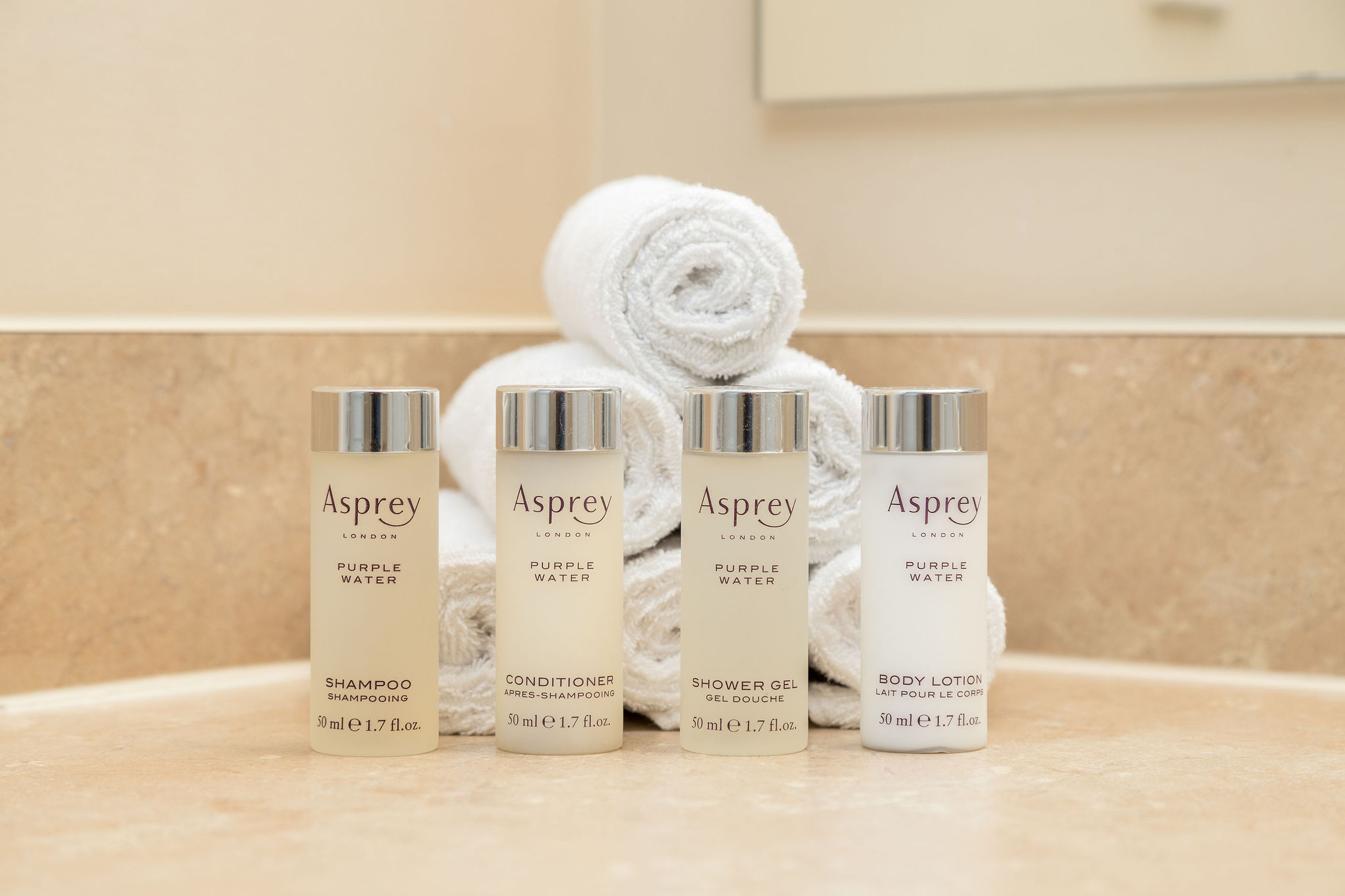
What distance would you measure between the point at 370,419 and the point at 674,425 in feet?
0.61

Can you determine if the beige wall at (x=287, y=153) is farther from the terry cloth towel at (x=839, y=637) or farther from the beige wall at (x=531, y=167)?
the terry cloth towel at (x=839, y=637)

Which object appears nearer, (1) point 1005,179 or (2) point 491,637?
(2) point 491,637

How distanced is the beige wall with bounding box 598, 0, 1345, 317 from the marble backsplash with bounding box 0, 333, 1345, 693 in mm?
52

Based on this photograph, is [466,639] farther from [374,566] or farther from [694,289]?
[694,289]

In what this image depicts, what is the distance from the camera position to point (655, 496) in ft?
2.88

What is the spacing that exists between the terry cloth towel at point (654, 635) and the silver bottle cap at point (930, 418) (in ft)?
0.51

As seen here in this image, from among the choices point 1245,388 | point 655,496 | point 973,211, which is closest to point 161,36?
point 655,496

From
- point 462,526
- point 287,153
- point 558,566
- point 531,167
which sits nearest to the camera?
point 558,566

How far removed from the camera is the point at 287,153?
41.8 inches

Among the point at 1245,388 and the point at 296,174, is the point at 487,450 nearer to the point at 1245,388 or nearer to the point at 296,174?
the point at 296,174

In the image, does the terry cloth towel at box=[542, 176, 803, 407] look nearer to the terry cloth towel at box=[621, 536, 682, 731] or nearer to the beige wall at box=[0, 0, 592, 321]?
Answer: the terry cloth towel at box=[621, 536, 682, 731]

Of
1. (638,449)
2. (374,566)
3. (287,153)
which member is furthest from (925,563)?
(287,153)

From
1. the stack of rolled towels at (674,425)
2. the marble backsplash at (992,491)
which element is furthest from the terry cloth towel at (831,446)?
the marble backsplash at (992,491)

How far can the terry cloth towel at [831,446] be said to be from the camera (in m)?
0.88
